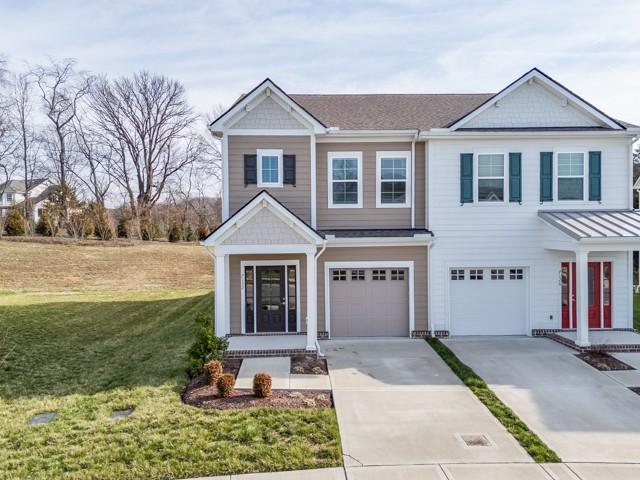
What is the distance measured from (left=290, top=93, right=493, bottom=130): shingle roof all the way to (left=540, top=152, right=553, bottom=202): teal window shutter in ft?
9.84

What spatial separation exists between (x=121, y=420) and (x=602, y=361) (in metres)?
10.5

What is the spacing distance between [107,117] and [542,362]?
40332 mm

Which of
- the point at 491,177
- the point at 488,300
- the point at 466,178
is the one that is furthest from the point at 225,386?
the point at 491,177

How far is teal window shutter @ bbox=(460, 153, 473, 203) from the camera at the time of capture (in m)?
12.6

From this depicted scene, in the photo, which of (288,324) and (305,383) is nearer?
(305,383)

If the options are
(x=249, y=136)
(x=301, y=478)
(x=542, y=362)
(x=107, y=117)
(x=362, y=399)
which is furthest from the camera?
(x=107, y=117)

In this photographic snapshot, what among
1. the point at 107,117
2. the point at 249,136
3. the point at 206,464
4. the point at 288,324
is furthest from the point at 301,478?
the point at 107,117

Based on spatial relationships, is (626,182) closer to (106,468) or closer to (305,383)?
(305,383)

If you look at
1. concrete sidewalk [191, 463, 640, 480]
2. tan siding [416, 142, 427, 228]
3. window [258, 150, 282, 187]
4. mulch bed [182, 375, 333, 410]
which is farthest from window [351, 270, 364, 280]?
concrete sidewalk [191, 463, 640, 480]

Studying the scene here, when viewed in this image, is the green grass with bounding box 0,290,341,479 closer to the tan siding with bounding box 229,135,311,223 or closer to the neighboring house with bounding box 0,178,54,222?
the tan siding with bounding box 229,135,311,223

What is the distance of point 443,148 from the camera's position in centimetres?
1259

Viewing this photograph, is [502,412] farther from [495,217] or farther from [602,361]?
[495,217]

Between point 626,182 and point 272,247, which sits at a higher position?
point 626,182

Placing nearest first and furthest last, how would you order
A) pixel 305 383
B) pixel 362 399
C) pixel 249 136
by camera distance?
pixel 362 399
pixel 305 383
pixel 249 136
